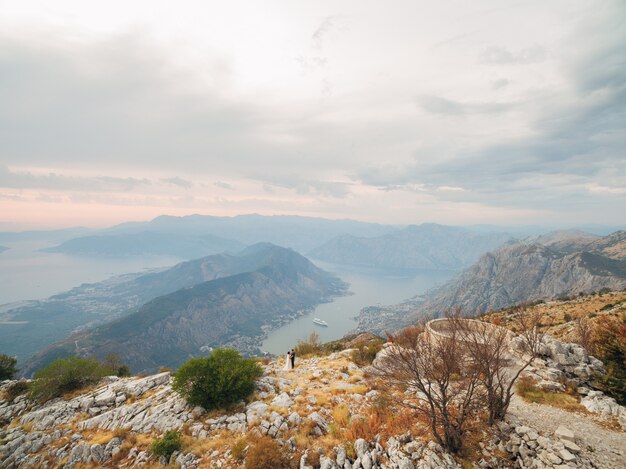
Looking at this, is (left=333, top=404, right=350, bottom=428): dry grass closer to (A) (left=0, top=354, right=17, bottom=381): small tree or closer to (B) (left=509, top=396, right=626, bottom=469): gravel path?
(B) (left=509, top=396, right=626, bottom=469): gravel path

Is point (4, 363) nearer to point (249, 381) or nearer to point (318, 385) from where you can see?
point (249, 381)

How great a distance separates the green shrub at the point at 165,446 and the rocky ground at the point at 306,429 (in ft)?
1.09

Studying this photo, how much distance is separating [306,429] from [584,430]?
12412 mm

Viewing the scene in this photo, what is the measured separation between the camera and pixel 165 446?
530 inches

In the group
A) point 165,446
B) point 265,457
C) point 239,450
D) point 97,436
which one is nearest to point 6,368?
point 97,436

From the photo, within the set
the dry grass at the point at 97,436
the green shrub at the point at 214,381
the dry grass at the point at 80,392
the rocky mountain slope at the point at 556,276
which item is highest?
the green shrub at the point at 214,381

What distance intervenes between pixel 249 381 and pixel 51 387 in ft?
64.2

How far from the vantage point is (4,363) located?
33781 mm

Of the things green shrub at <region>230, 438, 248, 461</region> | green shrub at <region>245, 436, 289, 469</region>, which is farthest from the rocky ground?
green shrub at <region>245, 436, 289, 469</region>

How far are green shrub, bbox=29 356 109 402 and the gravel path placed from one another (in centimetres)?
3365

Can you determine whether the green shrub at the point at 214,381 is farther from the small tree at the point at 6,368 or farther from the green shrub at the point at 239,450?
the small tree at the point at 6,368

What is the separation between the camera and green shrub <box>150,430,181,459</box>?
13445mm

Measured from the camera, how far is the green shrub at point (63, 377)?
76.0ft

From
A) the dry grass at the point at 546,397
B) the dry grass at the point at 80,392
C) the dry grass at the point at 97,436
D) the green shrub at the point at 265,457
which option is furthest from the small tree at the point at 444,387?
the dry grass at the point at 80,392
